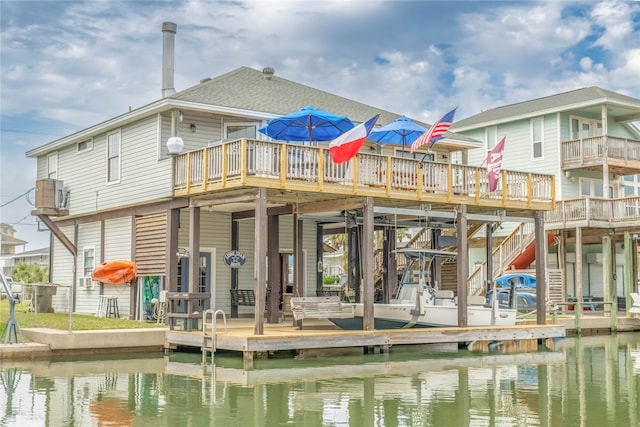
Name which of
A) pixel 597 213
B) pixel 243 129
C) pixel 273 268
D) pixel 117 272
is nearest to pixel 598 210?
pixel 597 213

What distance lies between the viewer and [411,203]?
2430cm

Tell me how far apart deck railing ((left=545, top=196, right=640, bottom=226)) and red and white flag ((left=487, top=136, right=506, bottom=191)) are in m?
9.76

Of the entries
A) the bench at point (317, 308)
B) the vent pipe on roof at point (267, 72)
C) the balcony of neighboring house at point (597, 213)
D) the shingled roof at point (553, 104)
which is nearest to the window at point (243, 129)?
the vent pipe on roof at point (267, 72)

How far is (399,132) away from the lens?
2534cm

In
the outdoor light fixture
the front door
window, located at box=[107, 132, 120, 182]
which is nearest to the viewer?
the outdoor light fixture

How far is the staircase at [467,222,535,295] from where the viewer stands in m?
33.9

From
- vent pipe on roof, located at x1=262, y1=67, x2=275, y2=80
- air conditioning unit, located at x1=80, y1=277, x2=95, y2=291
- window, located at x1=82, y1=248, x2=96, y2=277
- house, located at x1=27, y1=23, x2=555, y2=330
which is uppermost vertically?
vent pipe on roof, located at x1=262, y1=67, x2=275, y2=80

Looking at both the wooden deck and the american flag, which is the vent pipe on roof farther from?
the wooden deck

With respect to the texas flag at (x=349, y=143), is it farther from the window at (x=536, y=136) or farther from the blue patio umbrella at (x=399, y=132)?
the window at (x=536, y=136)

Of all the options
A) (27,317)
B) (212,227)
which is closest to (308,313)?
(212,227)

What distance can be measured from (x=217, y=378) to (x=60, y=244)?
1720 centimetres

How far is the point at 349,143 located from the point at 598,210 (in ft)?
53.6

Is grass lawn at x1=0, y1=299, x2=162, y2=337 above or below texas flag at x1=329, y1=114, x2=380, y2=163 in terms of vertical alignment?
below

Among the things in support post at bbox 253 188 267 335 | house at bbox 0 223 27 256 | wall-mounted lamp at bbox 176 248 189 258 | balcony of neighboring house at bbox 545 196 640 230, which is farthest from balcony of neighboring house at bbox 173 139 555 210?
house at bbox 0 223 27 256
